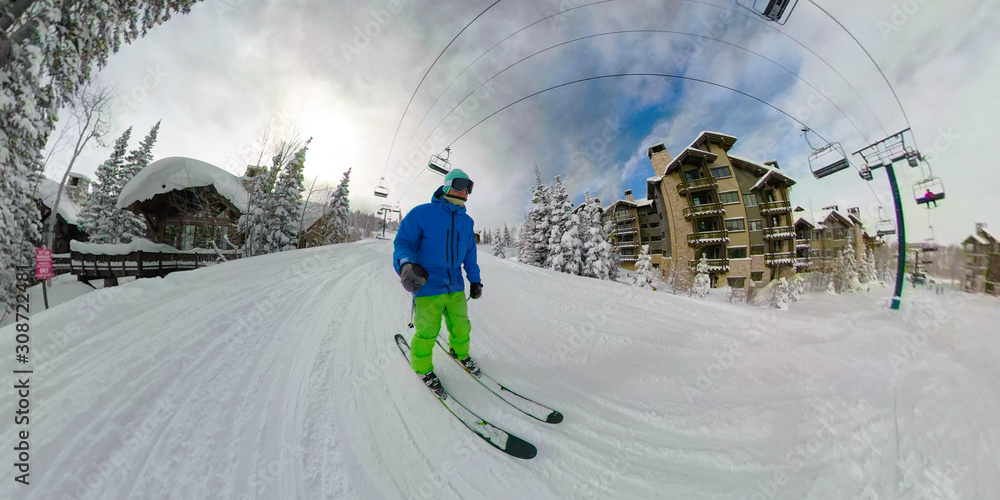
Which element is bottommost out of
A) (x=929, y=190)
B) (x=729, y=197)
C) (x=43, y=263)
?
(x=43, y=263)

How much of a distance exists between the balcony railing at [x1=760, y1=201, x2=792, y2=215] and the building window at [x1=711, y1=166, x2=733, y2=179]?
1086mm

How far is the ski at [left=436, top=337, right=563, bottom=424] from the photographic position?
5.66 feet

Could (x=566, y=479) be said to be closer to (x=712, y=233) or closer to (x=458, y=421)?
(x=458, y=421)

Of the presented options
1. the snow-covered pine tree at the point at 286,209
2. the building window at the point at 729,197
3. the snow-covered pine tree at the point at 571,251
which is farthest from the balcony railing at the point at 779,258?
the snow-covered pine tree at the point at 286,209

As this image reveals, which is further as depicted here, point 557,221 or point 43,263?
point 557,221

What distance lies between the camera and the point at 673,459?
1423 mm

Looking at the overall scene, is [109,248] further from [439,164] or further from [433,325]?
[433,325]

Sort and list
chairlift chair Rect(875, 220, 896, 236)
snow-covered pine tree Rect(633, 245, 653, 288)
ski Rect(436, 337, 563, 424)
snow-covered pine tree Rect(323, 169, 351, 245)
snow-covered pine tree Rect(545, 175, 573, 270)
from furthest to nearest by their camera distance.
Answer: snow-covered pine tree Rect(323, 169, 351, 245) < snow-covered pine tree Rect(545, 175, 573, 270) < snow-covered pine tree Rect(633, 245, 653, 288) < chairlift chair Rect(875, 220, 896, 236) < ski Rect(436, 337, 563, 424)

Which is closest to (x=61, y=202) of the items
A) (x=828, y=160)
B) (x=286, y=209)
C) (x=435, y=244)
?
(x=286, y=209)

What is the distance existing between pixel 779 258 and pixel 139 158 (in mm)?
Result: 37797

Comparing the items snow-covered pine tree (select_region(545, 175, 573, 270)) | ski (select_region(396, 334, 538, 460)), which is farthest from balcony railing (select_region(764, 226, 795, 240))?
snow-covered pine tree (select_region(545, 175, 573, 270))

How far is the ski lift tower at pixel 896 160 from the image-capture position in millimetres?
5246

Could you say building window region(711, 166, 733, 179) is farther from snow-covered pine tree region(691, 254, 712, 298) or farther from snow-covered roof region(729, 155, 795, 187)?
snow-covered pine tree region(691, 254, 712, 298)

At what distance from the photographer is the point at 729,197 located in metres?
7.21
